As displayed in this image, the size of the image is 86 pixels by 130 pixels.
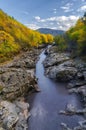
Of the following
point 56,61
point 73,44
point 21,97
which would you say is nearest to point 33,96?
point 21,97

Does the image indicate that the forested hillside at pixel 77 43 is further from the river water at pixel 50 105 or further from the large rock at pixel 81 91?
the large rock at pixel 81 91

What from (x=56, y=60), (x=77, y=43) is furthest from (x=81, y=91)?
(x=77, y=43)

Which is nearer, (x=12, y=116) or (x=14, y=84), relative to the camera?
(x=12, y=116)

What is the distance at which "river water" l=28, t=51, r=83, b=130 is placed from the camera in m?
43.6

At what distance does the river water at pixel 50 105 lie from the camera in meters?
43.6

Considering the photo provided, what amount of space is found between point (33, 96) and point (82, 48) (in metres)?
38.9

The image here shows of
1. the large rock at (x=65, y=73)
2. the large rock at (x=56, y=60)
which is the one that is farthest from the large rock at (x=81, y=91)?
the large rock at (x=56, y=60)

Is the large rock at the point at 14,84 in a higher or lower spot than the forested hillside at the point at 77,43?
lower

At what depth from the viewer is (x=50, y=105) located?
53.1m

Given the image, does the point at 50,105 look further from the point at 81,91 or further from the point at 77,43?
the point at 77,43

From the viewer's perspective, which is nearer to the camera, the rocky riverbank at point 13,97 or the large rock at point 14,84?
the rocky riverbank at point 13,97

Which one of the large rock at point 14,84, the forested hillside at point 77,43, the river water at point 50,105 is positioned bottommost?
the river water at point 50,105

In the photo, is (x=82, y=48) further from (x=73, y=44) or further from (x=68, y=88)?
(x=68, y=88)

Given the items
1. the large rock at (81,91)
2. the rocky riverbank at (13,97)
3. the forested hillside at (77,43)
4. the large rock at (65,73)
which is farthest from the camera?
the forested hillside at (77,43)
